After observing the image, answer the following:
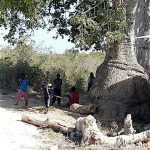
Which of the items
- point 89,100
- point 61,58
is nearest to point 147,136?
point 89,100

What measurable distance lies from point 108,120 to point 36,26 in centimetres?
409

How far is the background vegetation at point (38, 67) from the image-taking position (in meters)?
22.8

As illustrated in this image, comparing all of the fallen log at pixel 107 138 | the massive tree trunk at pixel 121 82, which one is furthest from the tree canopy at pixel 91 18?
the fallen log at pixel 107 138

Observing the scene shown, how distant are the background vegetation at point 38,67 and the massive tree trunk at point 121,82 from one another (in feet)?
16.3

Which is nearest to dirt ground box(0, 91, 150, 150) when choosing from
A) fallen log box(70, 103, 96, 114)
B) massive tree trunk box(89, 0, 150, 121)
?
fallen log box(70, 103, 96, 114)

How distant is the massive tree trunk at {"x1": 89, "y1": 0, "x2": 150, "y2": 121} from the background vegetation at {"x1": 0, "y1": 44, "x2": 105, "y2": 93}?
16.3 ft

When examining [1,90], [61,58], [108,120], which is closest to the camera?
[108,120]

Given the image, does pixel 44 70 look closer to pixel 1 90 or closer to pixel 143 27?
pixel 1 90

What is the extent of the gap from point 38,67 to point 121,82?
8619 millimetres

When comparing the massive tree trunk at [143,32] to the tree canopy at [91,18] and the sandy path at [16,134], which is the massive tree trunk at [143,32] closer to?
the tree canopy at [91,18]

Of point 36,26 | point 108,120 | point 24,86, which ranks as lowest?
point 108,120

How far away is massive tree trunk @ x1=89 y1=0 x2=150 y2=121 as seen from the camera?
1579 cm

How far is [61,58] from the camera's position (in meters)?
28.0

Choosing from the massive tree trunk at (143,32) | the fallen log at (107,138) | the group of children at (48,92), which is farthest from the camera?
the massive tree trunk at (143,32)
